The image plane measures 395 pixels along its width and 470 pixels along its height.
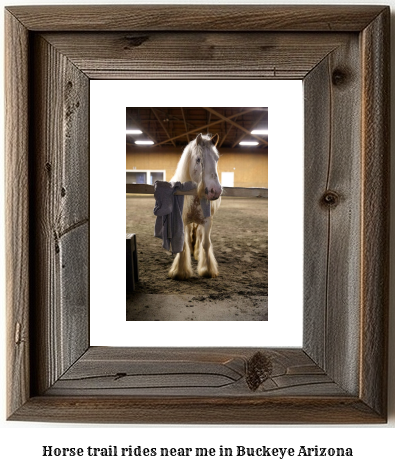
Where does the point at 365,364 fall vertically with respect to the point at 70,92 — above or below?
below

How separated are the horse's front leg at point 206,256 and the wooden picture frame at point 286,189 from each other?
0.13 meters

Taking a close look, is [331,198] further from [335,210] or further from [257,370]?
[257,370]

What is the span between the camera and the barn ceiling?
543mm

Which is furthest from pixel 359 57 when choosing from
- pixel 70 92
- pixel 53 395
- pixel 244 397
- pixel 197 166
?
pixel 53 395

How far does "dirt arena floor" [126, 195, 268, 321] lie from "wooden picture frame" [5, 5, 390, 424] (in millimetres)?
58

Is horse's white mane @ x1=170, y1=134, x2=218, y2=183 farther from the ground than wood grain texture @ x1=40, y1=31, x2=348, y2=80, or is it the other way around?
wood grain texture @ x1=40, y1=31, x2=348, y2=80

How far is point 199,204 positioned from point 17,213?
0.93ft

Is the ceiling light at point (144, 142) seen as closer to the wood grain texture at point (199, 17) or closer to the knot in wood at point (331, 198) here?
the wood grain texture at point (199, 17)

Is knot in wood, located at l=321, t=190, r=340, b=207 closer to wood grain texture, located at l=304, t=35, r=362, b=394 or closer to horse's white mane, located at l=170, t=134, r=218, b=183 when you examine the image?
wood grain texture, located at l=304, t=35, r=362, b=394

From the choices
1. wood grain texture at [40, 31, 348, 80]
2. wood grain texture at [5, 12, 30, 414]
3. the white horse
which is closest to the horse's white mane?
the white horse

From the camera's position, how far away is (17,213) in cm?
54
